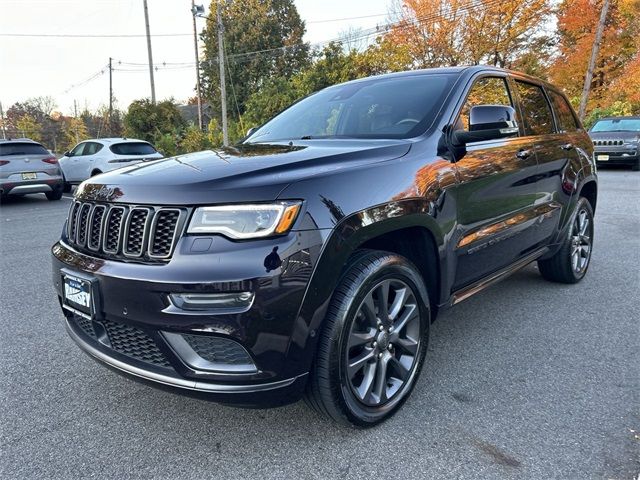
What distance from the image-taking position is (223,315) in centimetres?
174

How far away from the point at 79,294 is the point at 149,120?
2409 centimetres

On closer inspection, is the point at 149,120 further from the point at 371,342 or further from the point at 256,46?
the point at 371,342

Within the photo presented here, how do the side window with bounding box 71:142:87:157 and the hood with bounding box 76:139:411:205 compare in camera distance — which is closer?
the hood with bounding box 76:139:411:205

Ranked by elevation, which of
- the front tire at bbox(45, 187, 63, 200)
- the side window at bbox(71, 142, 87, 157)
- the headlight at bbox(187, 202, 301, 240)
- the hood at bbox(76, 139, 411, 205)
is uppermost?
the hood at bbox(76, 139, 411, 205)

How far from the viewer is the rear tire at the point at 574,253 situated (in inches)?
161

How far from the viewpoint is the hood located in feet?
6.05

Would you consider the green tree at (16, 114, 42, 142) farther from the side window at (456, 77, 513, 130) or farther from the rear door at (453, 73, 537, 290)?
the rear door at (453, 73, 537, 290)

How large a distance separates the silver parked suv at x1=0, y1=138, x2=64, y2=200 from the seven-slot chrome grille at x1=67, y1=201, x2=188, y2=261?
9.79 meters

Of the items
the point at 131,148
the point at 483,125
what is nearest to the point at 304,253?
the point at 483,125

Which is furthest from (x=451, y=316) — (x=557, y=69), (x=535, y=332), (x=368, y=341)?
(x=557, y=69)

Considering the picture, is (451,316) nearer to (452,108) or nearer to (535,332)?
(535,332)

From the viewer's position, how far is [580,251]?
432cm

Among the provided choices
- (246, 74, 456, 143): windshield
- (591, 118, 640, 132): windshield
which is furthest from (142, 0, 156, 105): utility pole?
(246, 74, 456, 143): windshield

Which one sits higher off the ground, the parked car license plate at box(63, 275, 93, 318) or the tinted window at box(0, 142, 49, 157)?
the tinted window at box(0, 142, 49, 157)
